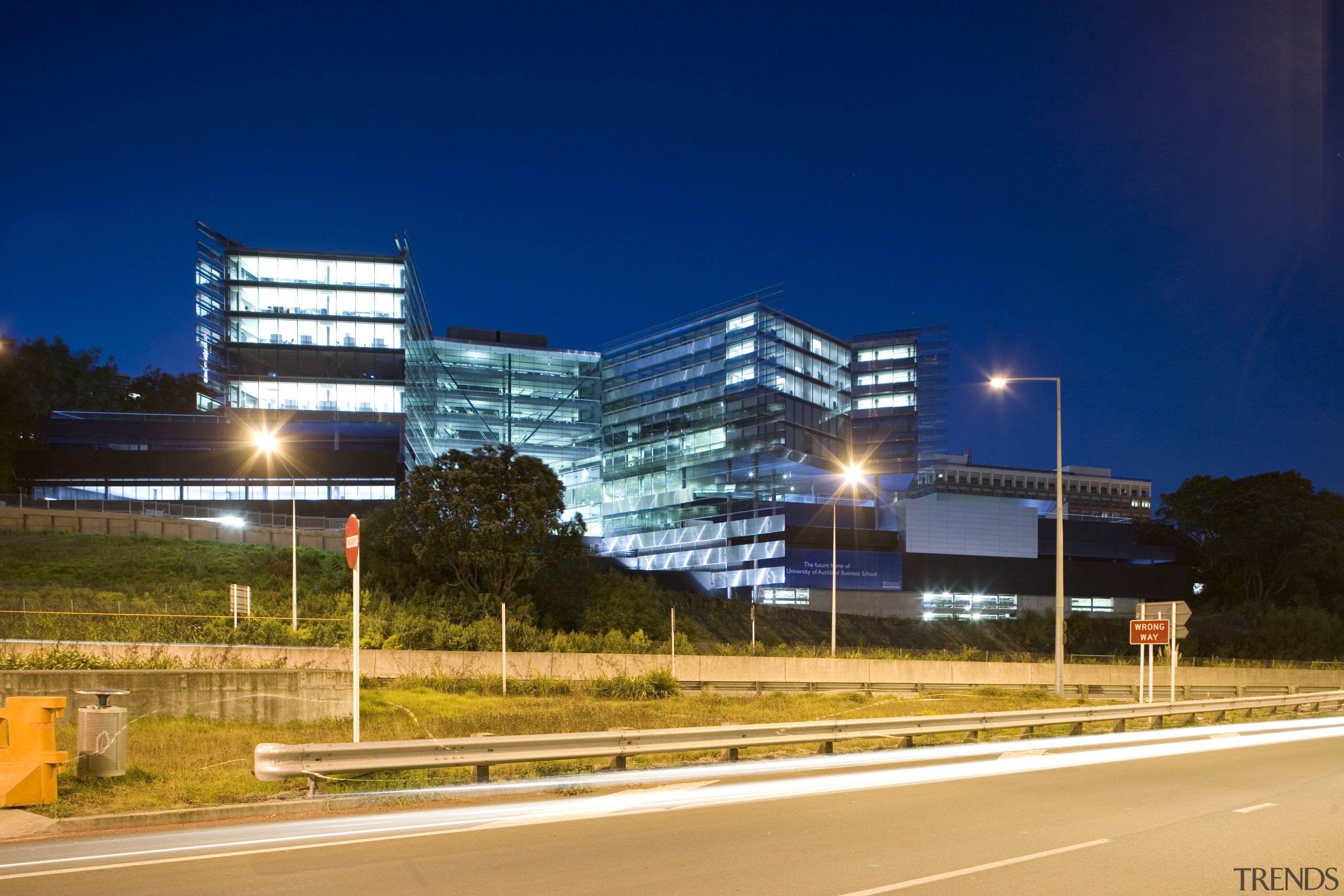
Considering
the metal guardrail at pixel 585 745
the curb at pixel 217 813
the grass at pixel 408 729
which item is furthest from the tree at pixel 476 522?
the curb at pixel 217 813

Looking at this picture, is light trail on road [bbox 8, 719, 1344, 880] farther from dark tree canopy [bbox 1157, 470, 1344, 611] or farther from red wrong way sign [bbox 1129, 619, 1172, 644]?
dark tree canopy [bbox 1157, 470, 1344, 611]

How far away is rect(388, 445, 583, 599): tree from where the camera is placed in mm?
45812

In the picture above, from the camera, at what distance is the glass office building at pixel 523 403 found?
108m

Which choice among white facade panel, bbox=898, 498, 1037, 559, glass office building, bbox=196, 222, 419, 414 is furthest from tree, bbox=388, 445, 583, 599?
glass office building, bbox=196, 222, 419, 414

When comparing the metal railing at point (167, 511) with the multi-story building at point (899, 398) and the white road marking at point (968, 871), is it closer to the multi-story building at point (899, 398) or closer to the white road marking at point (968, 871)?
the white road marking at point (968, 871)

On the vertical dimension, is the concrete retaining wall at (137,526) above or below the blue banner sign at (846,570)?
above

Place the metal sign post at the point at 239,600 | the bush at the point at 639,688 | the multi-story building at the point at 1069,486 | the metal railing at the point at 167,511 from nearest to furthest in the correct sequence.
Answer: the metal sign post at the point at 239,600
the bush at the point at 639,688
the metal railing at the point at 167,511
the multi-story building at the point at 1069,486

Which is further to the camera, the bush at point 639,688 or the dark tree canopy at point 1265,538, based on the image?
the dark tree canopy at point 1265,538

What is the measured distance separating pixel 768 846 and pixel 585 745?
451cm

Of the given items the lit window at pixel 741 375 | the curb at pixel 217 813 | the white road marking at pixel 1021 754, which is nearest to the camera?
the curb at pixel 217 813

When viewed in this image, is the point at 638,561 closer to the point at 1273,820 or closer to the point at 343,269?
the point at 343,269

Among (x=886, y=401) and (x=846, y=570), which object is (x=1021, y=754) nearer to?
(x=846, y=570)

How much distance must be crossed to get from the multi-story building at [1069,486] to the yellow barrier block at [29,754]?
130478 millimetres

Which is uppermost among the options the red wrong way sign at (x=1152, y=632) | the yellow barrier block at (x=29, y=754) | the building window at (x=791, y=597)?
the yellow barrier block at (x=29, y=754)
